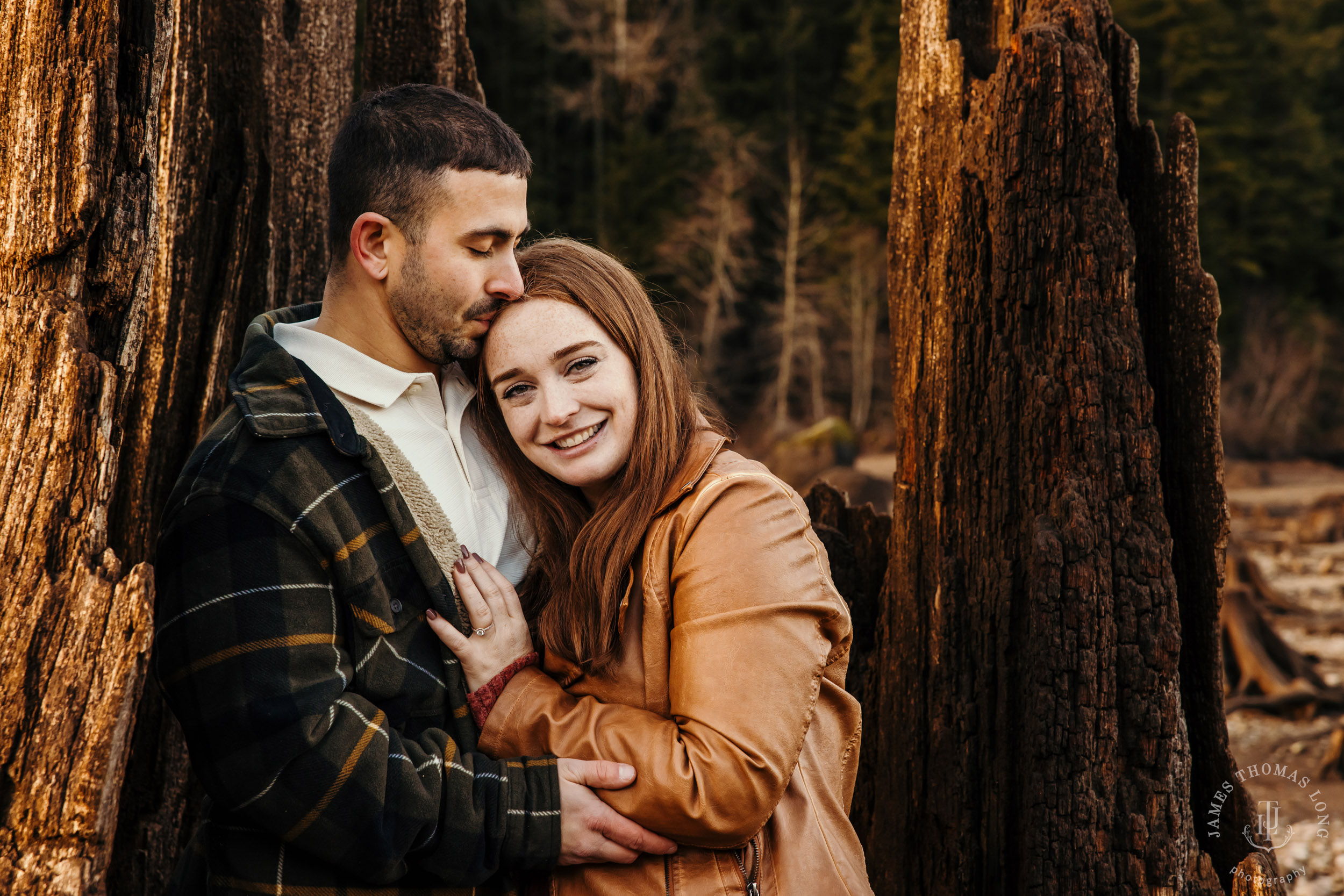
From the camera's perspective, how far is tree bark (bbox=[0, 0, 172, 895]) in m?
1.98

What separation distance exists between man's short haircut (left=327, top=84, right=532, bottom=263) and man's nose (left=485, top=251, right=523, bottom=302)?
209 mm

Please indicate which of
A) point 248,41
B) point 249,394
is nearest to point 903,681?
point 249,394

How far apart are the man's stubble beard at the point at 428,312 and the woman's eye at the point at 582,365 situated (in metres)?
0.25

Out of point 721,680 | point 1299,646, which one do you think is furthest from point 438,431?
point 1299,646

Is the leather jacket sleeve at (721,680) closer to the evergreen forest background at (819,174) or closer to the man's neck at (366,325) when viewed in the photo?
the man's neck at (366,325)

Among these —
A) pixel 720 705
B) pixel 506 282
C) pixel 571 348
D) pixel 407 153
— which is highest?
pixel 407 153

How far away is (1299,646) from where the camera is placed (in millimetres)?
9508

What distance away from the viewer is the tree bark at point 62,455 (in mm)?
1984

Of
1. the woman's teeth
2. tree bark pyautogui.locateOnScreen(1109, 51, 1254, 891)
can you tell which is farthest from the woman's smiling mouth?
tree bark pyautogui.locateOnScreen(1109, 51, 1254, 891)

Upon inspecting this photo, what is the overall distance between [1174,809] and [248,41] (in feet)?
11.9

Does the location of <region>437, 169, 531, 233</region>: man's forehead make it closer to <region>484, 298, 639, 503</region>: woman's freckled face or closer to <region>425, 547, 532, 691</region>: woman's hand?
<region>484, 298, 639, 503</region>: woman's freckled face

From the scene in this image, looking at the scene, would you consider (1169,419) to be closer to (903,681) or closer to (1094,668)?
(1094,668)

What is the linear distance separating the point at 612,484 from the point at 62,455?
119 centimetres

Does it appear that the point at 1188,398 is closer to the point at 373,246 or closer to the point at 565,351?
the point at 565,351
